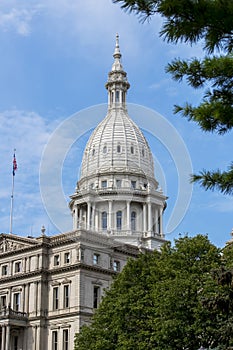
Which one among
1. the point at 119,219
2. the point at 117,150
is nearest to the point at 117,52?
the point at 117,150

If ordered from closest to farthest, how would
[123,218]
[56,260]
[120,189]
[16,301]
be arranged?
1. [56,260]
2. [16,301]
3. [123,218]
4. [120,189]

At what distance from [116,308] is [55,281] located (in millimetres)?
32276

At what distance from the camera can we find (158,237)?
4761 inches

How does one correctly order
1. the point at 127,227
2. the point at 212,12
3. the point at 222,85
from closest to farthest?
the point at 212,12
the point at 222,85
the point at 127,227

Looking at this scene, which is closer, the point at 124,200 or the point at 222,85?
the point at 222,85

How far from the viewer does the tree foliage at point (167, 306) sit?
163ft

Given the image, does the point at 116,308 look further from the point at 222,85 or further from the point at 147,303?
the point at 222,85

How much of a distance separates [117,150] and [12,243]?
42.2 meters

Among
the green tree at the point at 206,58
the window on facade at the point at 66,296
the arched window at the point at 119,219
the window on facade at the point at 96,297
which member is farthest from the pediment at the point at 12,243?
the green tree at the point at 206,58

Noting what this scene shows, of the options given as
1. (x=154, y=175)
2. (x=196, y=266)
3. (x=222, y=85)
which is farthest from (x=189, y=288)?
(x=154, y=175)

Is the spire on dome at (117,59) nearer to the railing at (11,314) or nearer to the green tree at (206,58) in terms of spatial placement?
the railing at (11,314)

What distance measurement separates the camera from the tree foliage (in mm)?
49594

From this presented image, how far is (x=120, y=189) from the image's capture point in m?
123

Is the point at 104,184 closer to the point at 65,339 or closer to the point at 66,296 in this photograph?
the point at 66,296
